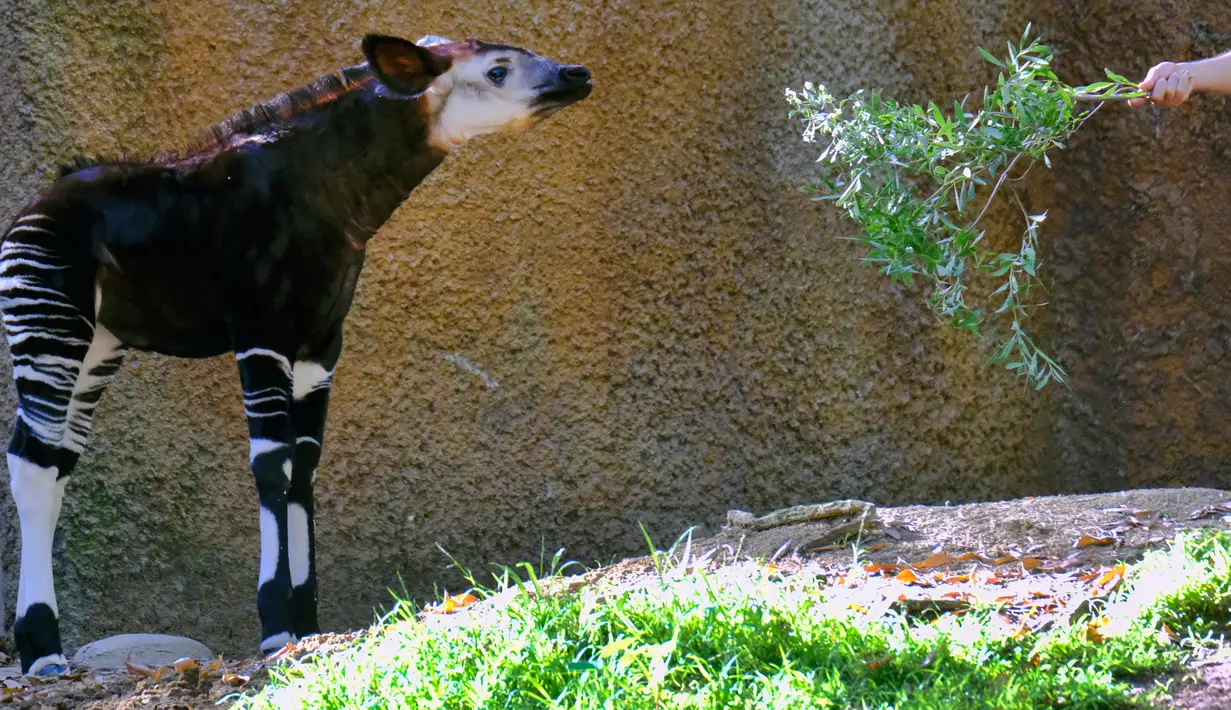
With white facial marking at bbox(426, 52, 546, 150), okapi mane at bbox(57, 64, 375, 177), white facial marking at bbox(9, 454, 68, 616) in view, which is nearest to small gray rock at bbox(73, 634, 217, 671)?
white facial marking at bbox(9, 454, 68, 616)

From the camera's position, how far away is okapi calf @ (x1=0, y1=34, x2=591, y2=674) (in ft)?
12.8

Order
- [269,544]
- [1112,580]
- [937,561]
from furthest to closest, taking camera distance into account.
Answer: [269,544] < [937,561] < [1112,580]

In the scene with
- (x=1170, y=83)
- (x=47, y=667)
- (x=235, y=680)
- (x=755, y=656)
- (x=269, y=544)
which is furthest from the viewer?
(x=269, y=544)

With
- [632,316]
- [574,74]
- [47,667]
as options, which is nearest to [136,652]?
[47,667]

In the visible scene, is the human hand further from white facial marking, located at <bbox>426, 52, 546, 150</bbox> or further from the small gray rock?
the small gray rock

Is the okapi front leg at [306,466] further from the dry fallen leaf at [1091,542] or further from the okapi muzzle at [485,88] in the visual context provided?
the dry fallen leaf at [1091,542]

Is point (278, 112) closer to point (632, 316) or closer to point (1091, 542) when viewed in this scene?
point (632, 316)

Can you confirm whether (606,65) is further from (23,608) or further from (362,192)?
(23,608)

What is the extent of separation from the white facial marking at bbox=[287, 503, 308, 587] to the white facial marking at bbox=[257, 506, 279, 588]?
63 mm

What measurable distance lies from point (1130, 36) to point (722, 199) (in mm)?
2097

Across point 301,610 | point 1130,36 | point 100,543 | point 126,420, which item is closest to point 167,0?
point 126,420

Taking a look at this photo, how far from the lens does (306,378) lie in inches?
160

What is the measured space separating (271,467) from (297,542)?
11.5 inches

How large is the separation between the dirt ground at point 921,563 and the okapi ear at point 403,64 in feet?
5.77
